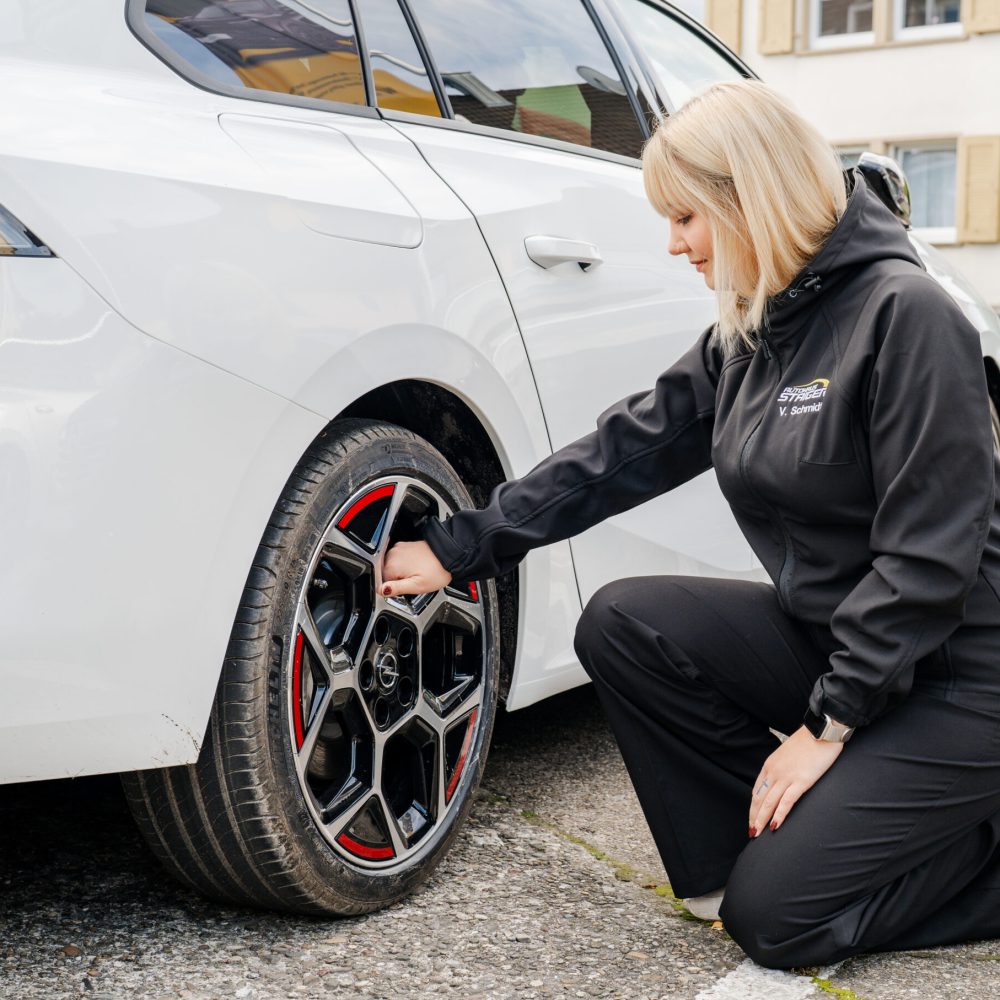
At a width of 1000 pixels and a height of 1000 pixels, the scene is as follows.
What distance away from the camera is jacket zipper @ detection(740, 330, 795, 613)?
217cm

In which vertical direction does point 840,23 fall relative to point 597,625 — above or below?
below

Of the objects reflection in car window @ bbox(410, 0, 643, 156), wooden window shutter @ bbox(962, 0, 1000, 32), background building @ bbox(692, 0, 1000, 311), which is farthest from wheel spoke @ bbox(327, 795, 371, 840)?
wooden window shutter @ bbox(962, 0, 1000, 32)

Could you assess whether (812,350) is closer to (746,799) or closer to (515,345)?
(515,345)

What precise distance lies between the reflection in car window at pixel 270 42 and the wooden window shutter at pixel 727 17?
765 inches

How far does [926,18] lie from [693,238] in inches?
774

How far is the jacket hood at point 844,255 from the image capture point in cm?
209

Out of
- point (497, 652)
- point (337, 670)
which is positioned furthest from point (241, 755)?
point (497, 652)

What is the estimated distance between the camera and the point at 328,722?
208 centimetres

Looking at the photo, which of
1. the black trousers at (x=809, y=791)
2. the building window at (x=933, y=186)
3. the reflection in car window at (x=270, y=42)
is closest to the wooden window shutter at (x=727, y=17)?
the building window at (x=933, y=186)

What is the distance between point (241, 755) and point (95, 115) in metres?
0.84

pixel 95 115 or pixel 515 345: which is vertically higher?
pixel 95 115

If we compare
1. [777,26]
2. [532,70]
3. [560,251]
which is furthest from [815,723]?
[777,26]

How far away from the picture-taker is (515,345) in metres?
2.37

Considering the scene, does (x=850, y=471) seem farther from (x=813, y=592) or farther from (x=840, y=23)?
(x=840, y=23)
